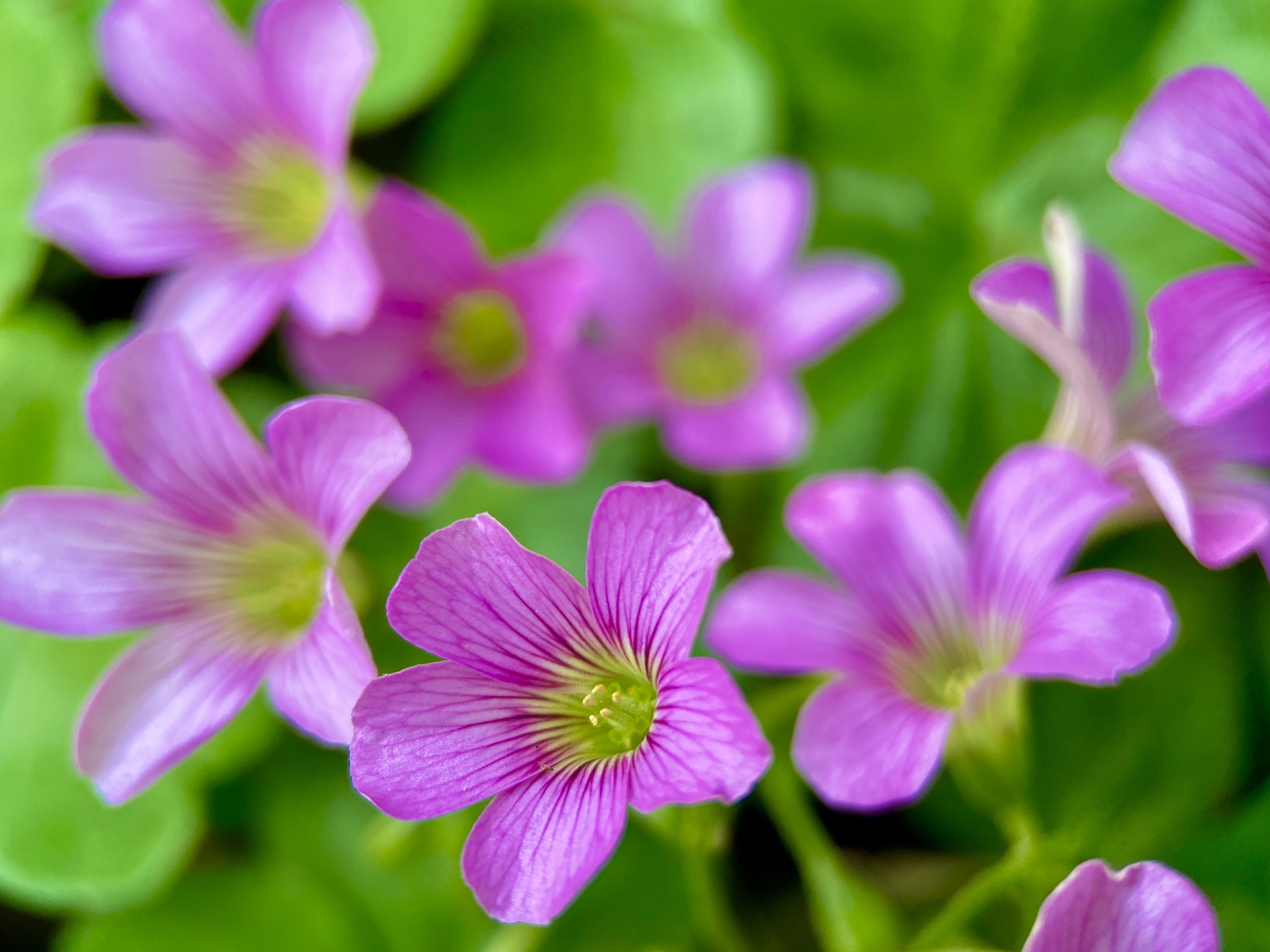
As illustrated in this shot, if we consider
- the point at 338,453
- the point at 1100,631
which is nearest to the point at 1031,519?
the point at 1100,631

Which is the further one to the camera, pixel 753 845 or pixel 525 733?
pixel 753 845

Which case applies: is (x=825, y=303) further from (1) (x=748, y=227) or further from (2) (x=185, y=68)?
(2) (x=185, y=68)

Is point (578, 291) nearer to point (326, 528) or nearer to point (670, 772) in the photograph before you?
point (326, 528)

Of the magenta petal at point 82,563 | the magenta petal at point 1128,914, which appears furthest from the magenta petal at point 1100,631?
the magenta petal at point 82,563

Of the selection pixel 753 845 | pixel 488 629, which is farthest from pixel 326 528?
pixel 753 845

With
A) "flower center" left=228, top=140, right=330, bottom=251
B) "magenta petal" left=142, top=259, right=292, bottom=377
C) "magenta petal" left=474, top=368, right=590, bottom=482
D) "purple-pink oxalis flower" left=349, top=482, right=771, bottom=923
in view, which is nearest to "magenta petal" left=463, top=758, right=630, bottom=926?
"purple-pink oxalis flower" left=349, top=482, right=771, bottom=923

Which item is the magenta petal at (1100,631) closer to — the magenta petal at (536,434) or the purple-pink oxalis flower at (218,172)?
the magenta petal at (536,434)
